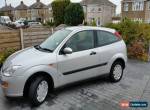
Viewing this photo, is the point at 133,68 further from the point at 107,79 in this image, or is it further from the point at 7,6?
the point at 7,6

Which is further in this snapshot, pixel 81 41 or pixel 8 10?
pixel 8 10

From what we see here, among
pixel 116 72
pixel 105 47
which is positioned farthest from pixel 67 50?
pixel 116 72

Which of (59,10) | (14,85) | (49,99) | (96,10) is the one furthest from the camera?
(96,10)

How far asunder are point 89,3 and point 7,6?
4571cm

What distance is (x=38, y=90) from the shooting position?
448cm

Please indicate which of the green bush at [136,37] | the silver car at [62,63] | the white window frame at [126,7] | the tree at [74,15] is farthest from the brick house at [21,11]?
the silver car at [62,63]

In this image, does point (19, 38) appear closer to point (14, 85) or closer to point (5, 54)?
point (5, 54)

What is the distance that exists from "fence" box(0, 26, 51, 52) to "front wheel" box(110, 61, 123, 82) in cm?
448

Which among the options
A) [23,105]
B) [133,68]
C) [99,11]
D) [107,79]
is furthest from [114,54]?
[99,11]

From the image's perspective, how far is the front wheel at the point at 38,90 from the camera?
4.37 metres

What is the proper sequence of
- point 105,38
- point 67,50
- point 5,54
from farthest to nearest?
point 5,54 < point 105,38 < point 67,50

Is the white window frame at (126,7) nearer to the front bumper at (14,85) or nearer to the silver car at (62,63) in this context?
the silver car at (62,63)

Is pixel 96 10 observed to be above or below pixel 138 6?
above

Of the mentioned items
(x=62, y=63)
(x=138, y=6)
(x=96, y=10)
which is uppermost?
(x=96, y=10)
